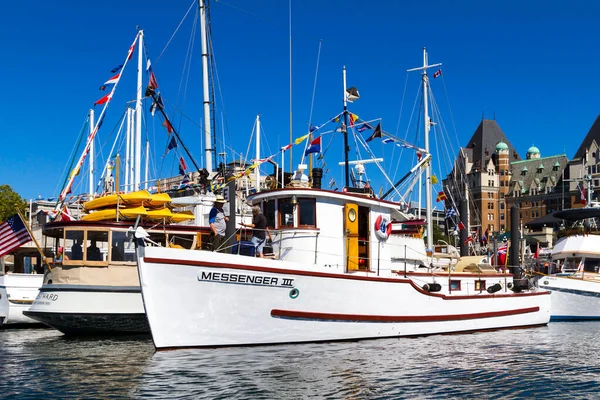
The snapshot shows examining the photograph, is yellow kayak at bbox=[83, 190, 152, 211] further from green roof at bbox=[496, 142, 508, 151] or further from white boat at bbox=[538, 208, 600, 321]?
green roof at bbox=[496, 142, 508, 151]

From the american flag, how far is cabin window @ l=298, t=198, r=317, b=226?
9.95 m

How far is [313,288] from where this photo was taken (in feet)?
59.7

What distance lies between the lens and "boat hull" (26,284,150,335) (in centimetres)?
2188

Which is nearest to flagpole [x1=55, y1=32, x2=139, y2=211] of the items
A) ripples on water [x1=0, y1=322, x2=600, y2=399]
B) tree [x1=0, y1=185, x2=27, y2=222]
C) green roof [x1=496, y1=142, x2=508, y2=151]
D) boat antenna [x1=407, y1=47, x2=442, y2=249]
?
ripples on water [x1=0, y1=322, x2=600, y2=399]

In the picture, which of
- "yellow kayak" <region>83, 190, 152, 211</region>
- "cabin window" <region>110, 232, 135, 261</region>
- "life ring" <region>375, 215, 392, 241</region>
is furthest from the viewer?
"yellow kayak" <region>83, 190, 152, 211</region>

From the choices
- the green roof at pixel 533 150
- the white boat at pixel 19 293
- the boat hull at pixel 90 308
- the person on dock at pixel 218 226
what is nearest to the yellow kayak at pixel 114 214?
the boat hull at pixel 90 308

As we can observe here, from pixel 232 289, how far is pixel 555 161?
486 feet

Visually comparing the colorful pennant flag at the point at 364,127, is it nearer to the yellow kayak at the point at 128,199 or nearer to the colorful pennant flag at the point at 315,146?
the colorful pennant flag at the point at 315,146

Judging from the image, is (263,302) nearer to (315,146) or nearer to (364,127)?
(315,146)

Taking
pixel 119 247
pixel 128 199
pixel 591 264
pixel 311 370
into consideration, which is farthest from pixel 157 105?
pixel 591 264

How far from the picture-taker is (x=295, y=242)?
19875 millimetres

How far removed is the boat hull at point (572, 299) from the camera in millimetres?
31141

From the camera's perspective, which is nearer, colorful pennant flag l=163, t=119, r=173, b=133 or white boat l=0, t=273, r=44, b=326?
white boat l=0, t=273, r=44, b=326

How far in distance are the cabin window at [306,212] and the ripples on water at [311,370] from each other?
143 inches
